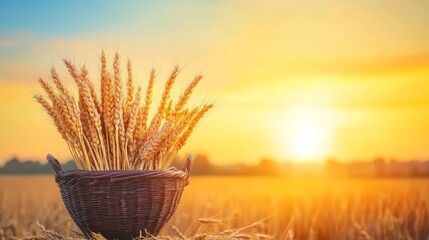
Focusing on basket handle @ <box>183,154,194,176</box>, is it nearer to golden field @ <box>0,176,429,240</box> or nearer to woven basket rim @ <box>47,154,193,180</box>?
woven basket rim @ <box>47,154,193,180</box>

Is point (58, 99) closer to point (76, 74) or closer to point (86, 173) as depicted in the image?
point (76, 74)

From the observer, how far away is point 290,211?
642 centimetres

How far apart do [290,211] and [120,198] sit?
3.74 m

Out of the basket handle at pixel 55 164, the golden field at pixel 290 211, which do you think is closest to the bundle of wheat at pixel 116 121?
the basket handle at pixel 55 164

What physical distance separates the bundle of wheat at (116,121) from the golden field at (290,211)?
87.7 inches

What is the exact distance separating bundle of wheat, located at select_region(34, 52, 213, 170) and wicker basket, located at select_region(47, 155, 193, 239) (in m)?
0.12

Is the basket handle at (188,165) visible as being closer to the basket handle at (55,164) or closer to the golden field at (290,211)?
the basket handle at (55,164)

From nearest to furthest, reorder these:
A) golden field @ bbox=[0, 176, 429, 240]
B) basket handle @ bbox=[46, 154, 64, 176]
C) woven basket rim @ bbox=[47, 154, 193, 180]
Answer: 1. woven basket rim @ bbox=[47, 154, 193, 180]
2. basket handle @ bbox=[46, 154, 64, 176]
3. golden field @ bbox=[0, 176, 429, 240]

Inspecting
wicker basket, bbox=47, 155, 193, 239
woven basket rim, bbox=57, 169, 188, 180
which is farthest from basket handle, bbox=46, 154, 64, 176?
woven basket rim, bbox=57, 169, 188, 180

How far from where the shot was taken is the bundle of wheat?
296cm

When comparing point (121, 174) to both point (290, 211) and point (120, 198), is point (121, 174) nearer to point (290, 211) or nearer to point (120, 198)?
point (120, 198)

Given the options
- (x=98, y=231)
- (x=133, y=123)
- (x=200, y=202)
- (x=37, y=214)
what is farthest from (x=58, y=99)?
(x=200, y=202)

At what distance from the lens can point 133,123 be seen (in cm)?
295

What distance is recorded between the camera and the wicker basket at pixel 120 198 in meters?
2.86
